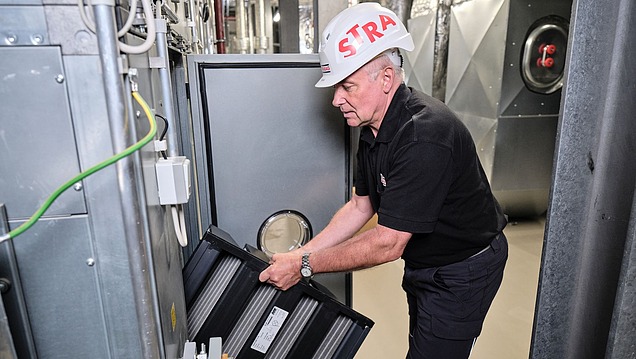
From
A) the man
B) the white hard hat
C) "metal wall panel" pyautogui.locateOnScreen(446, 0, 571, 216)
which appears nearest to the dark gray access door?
the man

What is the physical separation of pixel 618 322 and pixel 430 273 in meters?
0.64

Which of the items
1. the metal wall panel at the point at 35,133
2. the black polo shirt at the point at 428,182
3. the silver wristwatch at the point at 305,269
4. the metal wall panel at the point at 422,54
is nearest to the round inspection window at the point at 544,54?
the metal wall panel at the point at 422,54

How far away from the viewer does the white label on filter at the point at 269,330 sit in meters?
1.06

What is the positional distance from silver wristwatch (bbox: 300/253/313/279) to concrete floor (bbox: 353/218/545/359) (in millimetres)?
916

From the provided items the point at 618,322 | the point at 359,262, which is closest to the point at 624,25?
the point at 618,322

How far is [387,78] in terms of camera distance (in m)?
1.08

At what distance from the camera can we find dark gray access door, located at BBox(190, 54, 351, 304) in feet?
4.16

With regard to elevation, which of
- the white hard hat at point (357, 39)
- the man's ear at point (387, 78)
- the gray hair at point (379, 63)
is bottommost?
the man's ear at point (387, 78)

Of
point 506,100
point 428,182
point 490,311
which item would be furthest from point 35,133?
point 506,100

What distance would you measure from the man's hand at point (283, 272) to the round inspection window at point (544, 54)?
265 centimetres

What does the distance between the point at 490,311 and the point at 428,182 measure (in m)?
1.51

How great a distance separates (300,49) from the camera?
165 inches

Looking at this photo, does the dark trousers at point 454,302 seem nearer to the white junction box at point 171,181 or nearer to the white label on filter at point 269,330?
the white label on filter at point 269,330

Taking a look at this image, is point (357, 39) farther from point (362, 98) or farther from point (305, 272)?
point (305, 272)
